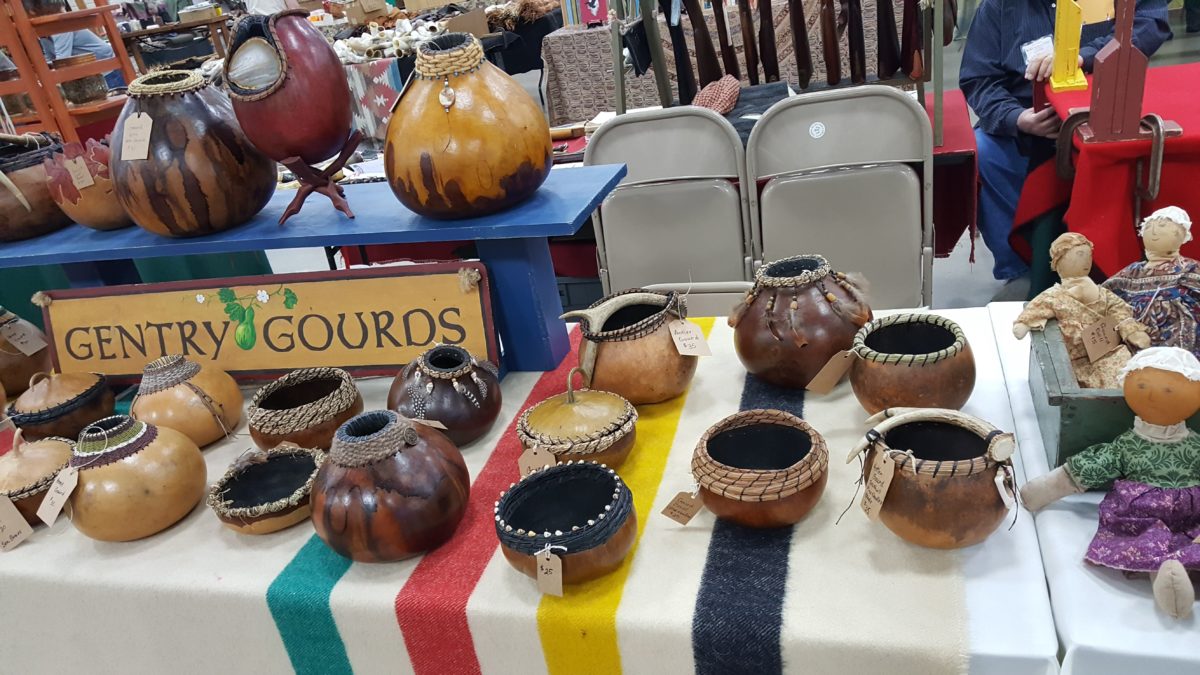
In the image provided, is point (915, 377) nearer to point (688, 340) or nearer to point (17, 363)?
point (688, 340)

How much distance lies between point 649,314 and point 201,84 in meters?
0.85

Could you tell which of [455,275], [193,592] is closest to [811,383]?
[455,275]

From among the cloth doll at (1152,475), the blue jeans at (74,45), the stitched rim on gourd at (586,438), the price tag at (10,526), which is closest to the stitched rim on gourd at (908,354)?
the cloth doll at (1152,475)

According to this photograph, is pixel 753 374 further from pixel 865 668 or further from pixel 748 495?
pixel 865 668

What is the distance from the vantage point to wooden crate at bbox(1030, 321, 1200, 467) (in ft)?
3.11

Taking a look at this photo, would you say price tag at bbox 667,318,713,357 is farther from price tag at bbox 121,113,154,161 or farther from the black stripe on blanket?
price tag at bbox 121,113,154,161

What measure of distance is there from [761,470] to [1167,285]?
66 cm

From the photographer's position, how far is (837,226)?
86.5 inches

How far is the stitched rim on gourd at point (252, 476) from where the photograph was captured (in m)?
1.12

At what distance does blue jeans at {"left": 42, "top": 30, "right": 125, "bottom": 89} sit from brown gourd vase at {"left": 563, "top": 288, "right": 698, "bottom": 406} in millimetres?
5217

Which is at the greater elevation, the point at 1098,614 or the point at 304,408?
the point at 304,408

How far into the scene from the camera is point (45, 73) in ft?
14.9

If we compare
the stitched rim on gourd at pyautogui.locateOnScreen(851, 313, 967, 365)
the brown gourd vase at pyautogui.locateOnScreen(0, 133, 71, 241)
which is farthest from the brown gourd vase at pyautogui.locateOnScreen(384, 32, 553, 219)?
the brown gourd vase at pyautogui.locateOnScreen(0, 133, 71, 241)

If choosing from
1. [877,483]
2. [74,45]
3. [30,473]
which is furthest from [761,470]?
[74,45]
